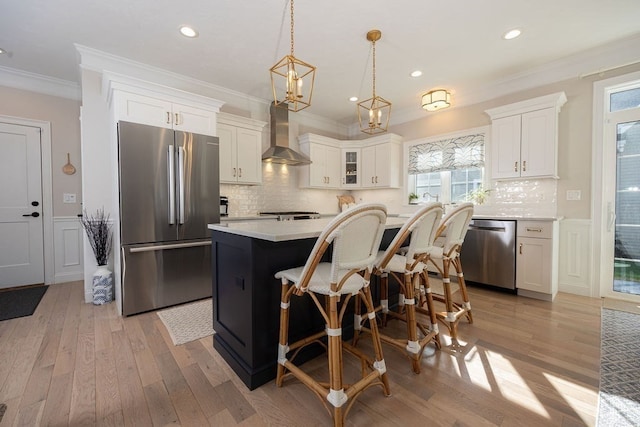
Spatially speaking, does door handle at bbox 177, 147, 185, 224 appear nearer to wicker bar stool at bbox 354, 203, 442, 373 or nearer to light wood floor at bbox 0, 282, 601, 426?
light wood floor at bbox 0, 282, 601, 426

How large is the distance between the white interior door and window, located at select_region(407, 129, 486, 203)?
561cm

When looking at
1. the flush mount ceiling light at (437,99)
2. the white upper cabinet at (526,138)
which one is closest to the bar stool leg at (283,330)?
the flush mount ceiling light at (437,99)

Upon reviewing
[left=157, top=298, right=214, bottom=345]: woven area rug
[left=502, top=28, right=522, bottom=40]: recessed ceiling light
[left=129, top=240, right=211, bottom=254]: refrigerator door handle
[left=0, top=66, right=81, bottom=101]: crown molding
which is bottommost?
[left=157, top=298, right=214, bottom=345]: woven area rug

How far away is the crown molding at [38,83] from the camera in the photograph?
3402mm

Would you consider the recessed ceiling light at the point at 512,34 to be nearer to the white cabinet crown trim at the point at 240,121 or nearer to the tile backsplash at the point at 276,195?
the white cabinet crown trim at the point at 240,121

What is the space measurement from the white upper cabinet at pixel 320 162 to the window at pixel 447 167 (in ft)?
4.60

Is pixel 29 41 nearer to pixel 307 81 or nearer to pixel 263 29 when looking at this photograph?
pixel 263 29

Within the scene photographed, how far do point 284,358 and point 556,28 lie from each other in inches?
151

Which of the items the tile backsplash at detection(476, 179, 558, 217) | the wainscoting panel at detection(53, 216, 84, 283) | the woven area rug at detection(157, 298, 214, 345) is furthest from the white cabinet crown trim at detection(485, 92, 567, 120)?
the wainscoting panel at detection(53, 216, 84, 283)

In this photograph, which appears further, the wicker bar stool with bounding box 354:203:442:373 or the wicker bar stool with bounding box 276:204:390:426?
the wicker bar stool with bounding box 354:203:442:373

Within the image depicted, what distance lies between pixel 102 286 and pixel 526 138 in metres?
5.32

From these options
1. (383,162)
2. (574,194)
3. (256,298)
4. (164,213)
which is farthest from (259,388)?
(383,162)

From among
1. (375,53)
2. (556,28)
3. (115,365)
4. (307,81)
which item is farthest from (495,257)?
(115,365)

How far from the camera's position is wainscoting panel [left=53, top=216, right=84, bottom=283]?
3.79 m
